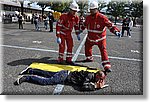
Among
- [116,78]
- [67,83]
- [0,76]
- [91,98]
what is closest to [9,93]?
[0,76]

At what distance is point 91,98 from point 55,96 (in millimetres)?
570

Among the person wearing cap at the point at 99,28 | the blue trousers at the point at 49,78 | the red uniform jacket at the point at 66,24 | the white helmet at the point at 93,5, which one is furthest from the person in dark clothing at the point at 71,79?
the white helmet at the point at 93,5

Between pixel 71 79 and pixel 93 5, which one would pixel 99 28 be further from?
pixel 71 79

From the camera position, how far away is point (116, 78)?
4324 mm

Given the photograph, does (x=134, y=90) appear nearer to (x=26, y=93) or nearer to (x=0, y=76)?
(x=26, y=93)

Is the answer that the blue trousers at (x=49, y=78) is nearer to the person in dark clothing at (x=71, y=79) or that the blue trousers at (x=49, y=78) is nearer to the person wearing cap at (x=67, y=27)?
the person in dark clothing at (x=71, y=79)

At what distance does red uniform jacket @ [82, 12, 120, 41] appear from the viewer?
4.38 m

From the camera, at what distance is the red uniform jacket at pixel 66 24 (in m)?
4.61

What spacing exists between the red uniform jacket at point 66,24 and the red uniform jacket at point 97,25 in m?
0.27

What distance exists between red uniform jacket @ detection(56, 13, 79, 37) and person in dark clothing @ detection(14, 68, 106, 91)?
3.29 ft

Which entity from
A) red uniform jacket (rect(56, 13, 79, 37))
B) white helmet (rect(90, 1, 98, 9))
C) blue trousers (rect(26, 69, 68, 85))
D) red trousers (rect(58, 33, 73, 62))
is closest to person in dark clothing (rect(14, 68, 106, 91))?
blue trousers (rect(26, 69, 68, 85))

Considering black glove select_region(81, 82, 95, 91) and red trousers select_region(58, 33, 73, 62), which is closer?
black glove select_region(81, 82, 95, 91)

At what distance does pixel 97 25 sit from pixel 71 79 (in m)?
1.19

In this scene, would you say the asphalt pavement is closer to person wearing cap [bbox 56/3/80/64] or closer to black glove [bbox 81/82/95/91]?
black glove [bbox 81/82/95/91]
